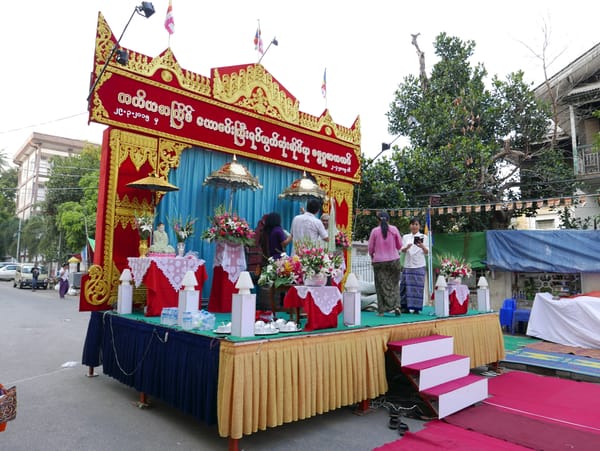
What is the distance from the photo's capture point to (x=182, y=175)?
22.3ft

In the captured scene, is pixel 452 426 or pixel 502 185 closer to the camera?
pixel 452 426

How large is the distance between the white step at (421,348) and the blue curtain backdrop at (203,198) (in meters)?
3.46

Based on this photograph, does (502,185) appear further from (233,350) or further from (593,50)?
(233,350)

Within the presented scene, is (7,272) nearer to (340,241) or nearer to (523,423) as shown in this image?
(340,241)

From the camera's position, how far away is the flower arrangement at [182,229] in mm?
5891

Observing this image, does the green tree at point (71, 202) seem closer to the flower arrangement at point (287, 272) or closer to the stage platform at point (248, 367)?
the stage platform at point (248, 367)

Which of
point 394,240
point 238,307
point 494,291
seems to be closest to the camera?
point 238,307

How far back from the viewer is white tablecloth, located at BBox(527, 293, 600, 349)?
26.9 feet

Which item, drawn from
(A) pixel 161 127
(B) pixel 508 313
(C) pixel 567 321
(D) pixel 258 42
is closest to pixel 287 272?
(A) pixel 161 127

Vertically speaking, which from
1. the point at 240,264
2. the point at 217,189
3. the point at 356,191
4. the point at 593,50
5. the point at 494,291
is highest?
the point at 593,50

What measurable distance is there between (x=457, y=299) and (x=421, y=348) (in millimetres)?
1910

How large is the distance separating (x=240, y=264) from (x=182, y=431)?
289 cm

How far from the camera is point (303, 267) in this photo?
4270mm

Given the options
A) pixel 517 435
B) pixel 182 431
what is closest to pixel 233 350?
pixel 182 431
